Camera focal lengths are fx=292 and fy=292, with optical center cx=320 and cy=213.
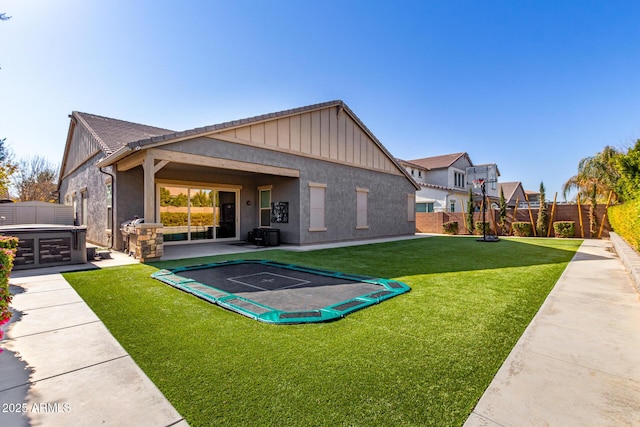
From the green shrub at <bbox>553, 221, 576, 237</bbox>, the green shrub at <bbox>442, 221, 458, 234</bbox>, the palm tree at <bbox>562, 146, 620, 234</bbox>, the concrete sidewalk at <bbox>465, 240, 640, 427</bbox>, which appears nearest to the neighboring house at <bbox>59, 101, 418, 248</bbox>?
the green shrub at <bbox>442, 221, 458, 234</bbox>

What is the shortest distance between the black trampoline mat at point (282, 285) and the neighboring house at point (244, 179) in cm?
371

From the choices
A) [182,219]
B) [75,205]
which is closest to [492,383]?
[182,219]

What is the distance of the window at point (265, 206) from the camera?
12445 mm

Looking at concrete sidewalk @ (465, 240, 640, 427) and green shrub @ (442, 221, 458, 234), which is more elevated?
green shrub @ (442, 221, 458, 234)

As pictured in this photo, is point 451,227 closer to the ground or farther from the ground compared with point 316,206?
closer to the ground

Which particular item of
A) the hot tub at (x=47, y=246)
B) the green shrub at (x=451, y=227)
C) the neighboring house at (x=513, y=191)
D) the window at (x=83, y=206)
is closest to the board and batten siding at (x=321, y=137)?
the hot tub at (x=47, y=246)

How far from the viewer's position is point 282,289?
4.89 m

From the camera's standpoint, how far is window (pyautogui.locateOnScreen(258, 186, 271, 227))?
1245 cm

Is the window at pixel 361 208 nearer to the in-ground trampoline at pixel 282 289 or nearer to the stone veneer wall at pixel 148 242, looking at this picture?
the in-ground trampoline at pixel 282 289

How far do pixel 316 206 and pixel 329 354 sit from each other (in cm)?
928

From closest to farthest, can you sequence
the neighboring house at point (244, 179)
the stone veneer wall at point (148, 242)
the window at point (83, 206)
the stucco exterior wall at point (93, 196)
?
the stone veneer wall at point (148, 242), the neighboring house at point (244, 179), the stucco exterior wall at point (93, 196), the window at point (83, 206)

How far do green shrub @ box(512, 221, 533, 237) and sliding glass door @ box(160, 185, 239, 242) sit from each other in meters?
15.3

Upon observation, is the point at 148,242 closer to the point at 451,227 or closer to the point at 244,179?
the point at 244,179

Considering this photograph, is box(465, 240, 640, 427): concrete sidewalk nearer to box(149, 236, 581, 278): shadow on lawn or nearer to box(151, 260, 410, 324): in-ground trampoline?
box(151, 260, 410, 324): in-ground trampoline
